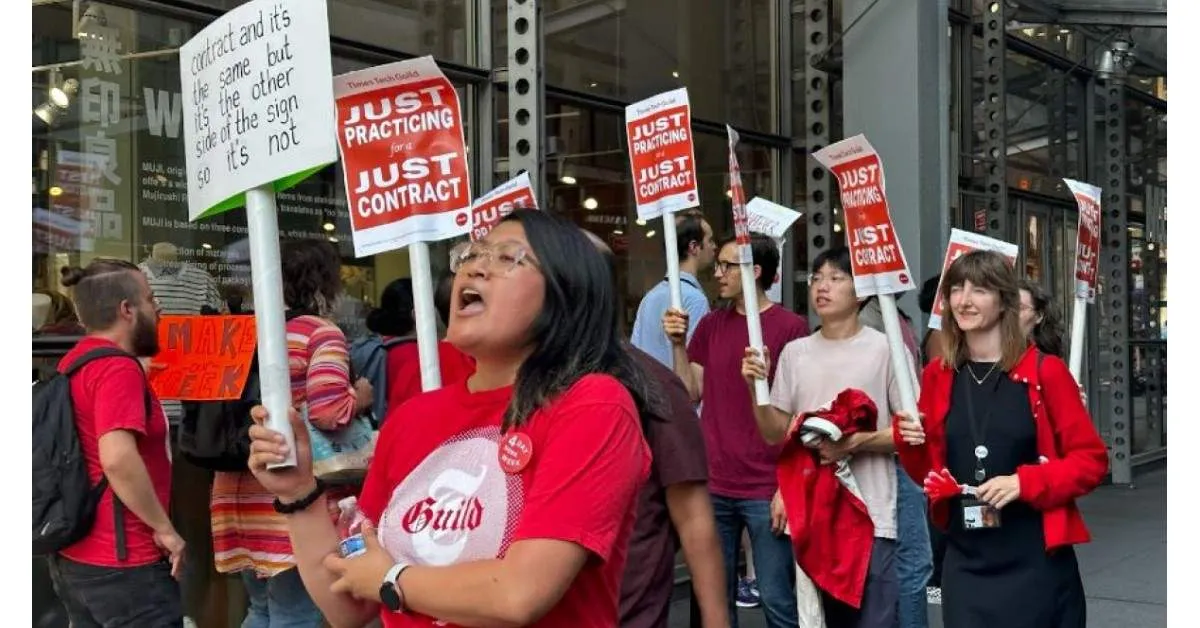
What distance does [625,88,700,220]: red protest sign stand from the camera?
20.3ft

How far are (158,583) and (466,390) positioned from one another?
2.72 metres

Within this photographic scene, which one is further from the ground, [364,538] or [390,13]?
[390,13]

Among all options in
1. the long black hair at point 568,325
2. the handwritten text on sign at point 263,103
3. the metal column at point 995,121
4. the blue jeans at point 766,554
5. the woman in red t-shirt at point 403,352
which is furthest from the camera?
the metal column at point 995,121

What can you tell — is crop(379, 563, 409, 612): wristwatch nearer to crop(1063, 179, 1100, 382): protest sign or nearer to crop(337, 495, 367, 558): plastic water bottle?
crop(337, 495, 367, 558): plastic water bottle

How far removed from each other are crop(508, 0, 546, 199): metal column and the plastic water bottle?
481 cm

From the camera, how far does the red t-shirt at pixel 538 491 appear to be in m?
2.11

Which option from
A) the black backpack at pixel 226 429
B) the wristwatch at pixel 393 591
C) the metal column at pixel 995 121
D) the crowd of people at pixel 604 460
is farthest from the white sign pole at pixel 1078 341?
the metal column at pixel 995 121

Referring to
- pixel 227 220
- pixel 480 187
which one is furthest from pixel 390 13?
pixel 227 220

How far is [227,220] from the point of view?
6695mm

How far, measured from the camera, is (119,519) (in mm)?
4531

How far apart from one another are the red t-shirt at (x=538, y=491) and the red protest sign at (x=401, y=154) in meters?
1.48

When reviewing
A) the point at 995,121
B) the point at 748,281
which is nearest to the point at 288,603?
the point at 748,281

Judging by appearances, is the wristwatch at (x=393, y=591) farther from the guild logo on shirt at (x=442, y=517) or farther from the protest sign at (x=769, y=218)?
the protest sign at (x=769, y=218)

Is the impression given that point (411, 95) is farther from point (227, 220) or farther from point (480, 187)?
point (480, 187)
